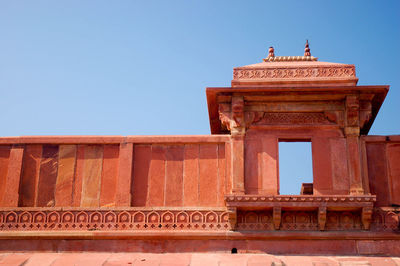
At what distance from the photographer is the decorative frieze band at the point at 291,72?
1331 cm

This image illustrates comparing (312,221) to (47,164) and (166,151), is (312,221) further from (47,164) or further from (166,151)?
(47,164)

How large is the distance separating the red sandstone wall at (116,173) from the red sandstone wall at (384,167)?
3.02 m

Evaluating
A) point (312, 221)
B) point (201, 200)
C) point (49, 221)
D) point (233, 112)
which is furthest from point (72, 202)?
point (312, 221)

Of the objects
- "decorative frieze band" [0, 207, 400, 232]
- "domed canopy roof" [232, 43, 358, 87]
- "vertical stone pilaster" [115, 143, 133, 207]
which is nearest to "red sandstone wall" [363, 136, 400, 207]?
"decorative frieze band" [0, 207, 400, 232]

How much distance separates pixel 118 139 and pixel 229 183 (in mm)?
2624

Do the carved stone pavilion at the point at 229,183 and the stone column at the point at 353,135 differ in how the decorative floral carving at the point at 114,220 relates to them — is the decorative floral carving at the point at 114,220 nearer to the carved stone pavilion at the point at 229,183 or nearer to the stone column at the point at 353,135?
the carved stone pavilion at the point at 229,183

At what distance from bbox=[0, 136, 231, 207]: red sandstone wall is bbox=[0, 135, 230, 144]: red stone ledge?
2 cm

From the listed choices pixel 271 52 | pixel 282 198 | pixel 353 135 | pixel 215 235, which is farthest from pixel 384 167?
pixel 271 52

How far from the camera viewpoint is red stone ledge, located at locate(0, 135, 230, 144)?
12.8 m

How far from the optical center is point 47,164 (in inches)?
508

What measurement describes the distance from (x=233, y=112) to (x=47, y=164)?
424 centimetres

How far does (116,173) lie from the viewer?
1271cm

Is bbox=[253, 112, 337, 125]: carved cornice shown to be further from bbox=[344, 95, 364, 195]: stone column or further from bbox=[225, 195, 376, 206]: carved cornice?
bbox=[225, 195, 376, 206]: carved cornice

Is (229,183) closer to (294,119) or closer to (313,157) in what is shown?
(313,157)
